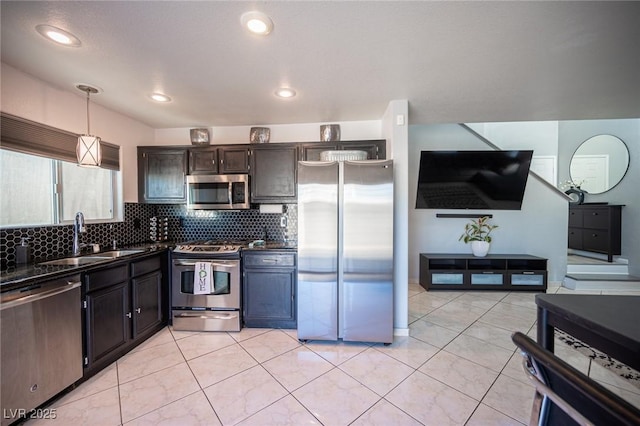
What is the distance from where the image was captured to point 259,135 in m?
3.17

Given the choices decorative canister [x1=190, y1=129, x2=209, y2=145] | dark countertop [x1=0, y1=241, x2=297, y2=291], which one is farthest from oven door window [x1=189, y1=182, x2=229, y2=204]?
dark countertop [x1=0, y1=241, x2=297, y2=291]

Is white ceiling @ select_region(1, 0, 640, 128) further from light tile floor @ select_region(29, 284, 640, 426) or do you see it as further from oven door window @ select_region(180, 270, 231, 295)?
light tile floor @ select_region(29, 284, 640, 426)

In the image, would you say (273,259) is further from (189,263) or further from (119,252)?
(119,252)

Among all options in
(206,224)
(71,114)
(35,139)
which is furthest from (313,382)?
(71,114)

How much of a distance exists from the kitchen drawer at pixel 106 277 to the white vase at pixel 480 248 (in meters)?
4.74

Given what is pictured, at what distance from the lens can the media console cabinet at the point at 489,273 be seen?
3902mm

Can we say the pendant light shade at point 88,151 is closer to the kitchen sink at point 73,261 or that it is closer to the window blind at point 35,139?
the window blind at point 35,139

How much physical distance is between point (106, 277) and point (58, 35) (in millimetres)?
1785

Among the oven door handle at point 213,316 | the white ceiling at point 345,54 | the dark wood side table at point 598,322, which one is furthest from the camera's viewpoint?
the oven door handle at point 213,316

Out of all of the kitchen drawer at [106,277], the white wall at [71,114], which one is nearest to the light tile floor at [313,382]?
the kitchen drawer at [106,277]

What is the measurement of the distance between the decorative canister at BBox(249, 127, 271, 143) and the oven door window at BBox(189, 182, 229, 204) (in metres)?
0.71

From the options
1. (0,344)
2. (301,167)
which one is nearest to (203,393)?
(0,344)

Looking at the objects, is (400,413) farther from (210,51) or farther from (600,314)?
(210,51)

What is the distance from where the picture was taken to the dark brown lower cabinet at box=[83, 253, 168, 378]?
1.92 meters
